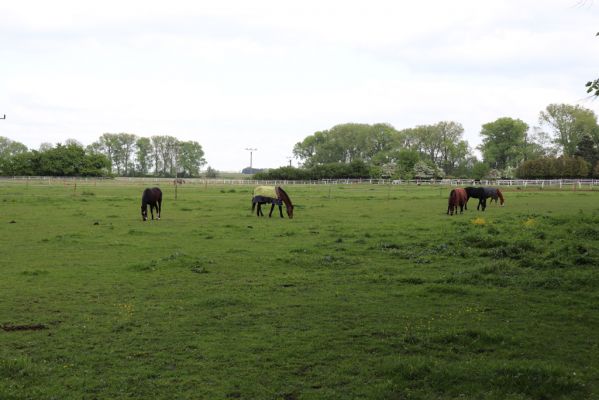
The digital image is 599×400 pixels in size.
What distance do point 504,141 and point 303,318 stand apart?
354ft

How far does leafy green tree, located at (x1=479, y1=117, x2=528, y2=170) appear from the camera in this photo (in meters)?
104

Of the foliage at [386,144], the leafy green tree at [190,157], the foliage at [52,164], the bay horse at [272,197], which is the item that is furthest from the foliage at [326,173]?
the bay horse at [272,197]

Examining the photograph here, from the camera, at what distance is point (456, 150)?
115188mm

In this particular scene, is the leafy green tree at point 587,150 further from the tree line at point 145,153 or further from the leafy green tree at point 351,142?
the tree line at point 145,153

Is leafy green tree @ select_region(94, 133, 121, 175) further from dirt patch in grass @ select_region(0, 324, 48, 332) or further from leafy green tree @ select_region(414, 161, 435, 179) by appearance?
dirt patch in grass @ select_region(0, 324, 48, 332)

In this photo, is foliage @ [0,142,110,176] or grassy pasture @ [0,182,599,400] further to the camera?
foliage @ [0,142,110,176]

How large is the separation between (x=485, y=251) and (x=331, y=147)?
377 ft

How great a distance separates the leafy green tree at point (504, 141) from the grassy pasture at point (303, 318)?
96864mm

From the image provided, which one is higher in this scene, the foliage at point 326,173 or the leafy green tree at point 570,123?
the leafy green tree at point 570,123

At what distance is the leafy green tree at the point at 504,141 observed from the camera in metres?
104

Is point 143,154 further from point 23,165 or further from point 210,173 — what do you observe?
point 23,165

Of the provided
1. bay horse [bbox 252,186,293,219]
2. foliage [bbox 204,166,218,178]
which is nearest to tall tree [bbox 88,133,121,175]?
foliage [bbox 204,166,218,178]

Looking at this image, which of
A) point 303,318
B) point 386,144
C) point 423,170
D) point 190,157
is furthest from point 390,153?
point 303,318

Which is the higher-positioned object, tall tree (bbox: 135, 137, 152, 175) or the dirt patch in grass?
tall tree (bbox: 135, 137, 152, 175)
